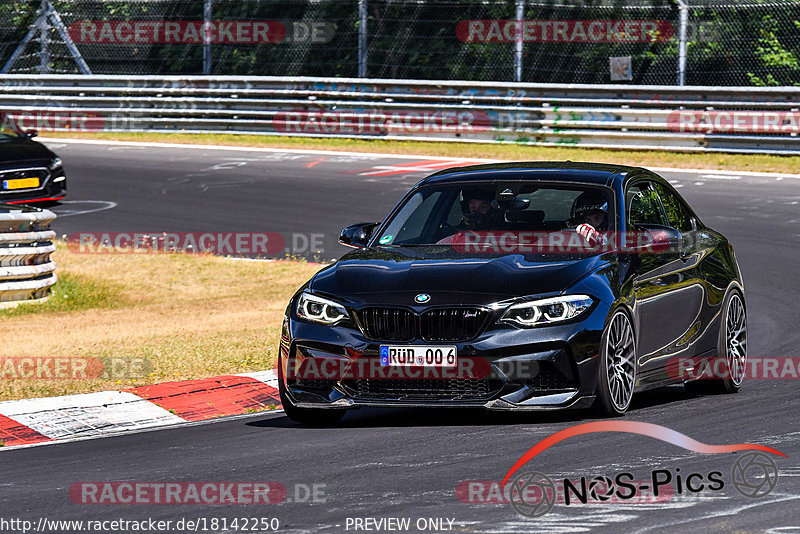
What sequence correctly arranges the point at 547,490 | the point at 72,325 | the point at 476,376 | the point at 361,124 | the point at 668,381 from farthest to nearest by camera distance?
the point at 361,124 < the point at 72,325 < the point at 668,381 < the point at 476,376 < the point at 547,490

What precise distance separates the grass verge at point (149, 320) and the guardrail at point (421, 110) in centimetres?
665

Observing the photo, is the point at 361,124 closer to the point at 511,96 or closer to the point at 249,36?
the point at 511,96

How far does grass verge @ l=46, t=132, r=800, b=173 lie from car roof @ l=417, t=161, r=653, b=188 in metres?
13.1

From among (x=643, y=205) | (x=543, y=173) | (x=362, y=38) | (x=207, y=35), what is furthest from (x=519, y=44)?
(x=543, y=173)

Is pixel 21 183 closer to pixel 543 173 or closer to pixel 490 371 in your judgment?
pixel 543 173

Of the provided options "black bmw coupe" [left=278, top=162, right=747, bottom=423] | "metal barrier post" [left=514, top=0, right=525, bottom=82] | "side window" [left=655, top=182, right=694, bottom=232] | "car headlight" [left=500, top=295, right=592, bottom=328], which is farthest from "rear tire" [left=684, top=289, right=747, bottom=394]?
"metal barrier post" [left=514, top=0, right=525, bottom=82]

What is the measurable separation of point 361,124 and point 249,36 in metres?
6.36

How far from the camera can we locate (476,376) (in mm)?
7402

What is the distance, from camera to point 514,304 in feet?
24.3

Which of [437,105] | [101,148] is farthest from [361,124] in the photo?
[101,148]

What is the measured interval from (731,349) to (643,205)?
117cm

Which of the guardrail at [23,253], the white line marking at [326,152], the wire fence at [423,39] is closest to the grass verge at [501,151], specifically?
the white line marking at [326,152]

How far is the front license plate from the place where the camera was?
7359 mm

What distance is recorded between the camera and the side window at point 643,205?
8.81 metres
